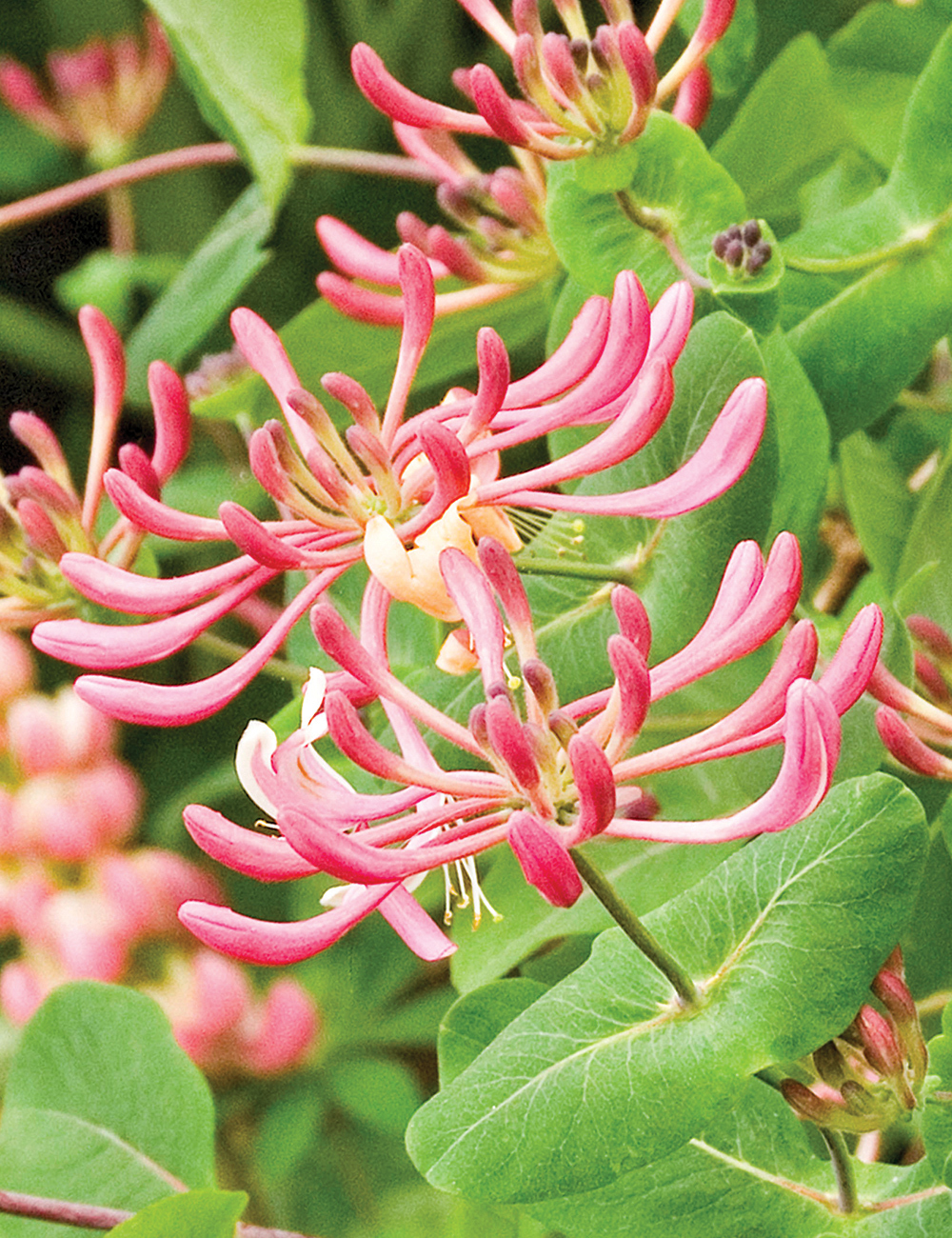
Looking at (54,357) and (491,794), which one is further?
(54,357)

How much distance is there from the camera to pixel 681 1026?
35 cm

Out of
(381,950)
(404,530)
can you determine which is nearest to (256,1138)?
(381,950)

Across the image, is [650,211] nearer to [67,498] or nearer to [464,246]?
[464,246]

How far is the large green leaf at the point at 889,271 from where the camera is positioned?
46cm

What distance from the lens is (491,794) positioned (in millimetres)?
294

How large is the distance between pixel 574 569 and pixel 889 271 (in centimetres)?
16

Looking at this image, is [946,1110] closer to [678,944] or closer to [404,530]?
[678,944]

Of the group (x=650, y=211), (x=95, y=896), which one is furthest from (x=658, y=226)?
(x=95, y=896)

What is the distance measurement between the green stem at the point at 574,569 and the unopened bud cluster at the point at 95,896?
49cm

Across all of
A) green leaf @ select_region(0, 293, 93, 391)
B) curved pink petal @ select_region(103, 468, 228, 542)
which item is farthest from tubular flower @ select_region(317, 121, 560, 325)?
green leaf @ select_region(0, 293, 93, 391)

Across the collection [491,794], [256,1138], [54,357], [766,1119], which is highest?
[491,794]

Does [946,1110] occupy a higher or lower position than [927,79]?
lower

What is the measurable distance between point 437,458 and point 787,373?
149 mm

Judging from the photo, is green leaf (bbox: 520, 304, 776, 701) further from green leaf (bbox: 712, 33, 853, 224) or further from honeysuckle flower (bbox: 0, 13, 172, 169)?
honeysuckle flower (bbox: 0, 13, 172, 169)
